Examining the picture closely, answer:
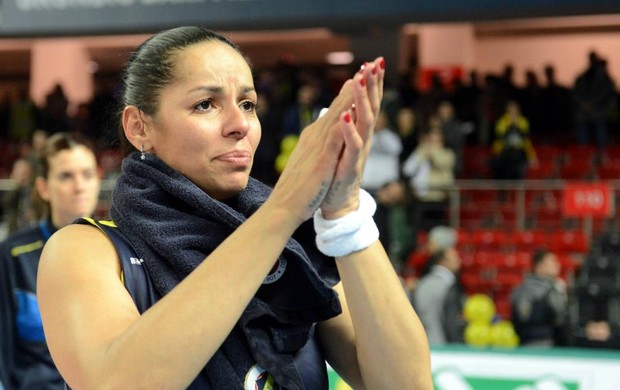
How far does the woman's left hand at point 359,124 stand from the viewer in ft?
5.08

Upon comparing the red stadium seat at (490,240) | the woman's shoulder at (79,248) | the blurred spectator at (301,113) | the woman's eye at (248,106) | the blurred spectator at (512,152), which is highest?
the woman's eye at (248,106)

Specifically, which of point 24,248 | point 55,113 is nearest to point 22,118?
point 55,113

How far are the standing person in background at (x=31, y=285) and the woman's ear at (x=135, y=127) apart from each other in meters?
1.78

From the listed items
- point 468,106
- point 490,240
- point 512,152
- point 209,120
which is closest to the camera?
point 209,120

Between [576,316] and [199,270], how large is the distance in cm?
811

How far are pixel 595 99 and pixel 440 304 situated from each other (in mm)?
6176

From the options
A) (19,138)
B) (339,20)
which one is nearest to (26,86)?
(19,138)

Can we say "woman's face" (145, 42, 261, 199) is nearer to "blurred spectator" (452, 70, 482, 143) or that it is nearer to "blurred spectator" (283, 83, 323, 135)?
"blurred spectator" (283, 83, 323, 135)

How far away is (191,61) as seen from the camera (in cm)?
180

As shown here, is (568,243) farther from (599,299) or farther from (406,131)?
(599,299)

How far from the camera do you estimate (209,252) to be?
1.78 metres

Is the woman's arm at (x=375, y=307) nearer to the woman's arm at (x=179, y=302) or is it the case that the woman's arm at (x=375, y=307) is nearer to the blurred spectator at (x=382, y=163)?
the woman's arm at (x=179, y=302)

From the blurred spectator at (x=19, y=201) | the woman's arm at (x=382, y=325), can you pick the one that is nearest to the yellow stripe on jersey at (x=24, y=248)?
the woman's arm at (x=382, y=325)

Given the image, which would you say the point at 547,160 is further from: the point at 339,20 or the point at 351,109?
the point at 351,109
